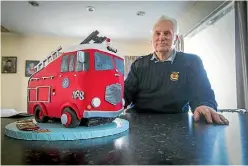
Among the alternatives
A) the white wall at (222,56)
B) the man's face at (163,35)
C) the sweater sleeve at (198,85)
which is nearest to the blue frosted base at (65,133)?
the sweater sleeve at (198,85)

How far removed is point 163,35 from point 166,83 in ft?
1.08

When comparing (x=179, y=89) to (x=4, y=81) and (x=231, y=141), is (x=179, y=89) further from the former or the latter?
(x=4, y=81)

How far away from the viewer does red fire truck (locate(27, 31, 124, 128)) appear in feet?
1.69

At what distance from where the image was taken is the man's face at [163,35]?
1487mm

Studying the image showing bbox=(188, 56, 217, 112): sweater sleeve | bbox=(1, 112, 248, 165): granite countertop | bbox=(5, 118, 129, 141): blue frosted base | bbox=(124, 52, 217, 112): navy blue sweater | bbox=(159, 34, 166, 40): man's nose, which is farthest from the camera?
bbox=(159, 34, 166, 40): man's nose

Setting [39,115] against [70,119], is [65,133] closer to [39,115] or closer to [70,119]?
[70,119]

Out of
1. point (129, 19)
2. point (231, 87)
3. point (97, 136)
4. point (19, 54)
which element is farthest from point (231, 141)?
point (19, 54)

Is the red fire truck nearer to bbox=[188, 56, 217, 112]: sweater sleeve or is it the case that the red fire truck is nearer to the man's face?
bbox=[188, 56, 217, 112]: sweater sleeve

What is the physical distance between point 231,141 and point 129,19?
12.2 feet

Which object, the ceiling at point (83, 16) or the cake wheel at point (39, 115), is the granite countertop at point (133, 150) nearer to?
the cake wheel at point (39, 115)

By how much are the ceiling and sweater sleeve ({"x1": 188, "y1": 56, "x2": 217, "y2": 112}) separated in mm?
2105

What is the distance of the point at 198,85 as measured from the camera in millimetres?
1285

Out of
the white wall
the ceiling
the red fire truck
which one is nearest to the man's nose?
the red fire truck

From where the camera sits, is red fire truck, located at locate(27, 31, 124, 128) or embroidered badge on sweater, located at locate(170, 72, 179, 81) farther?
embroidered badge on sweater, located at locate(170, 72, 179, 81)
